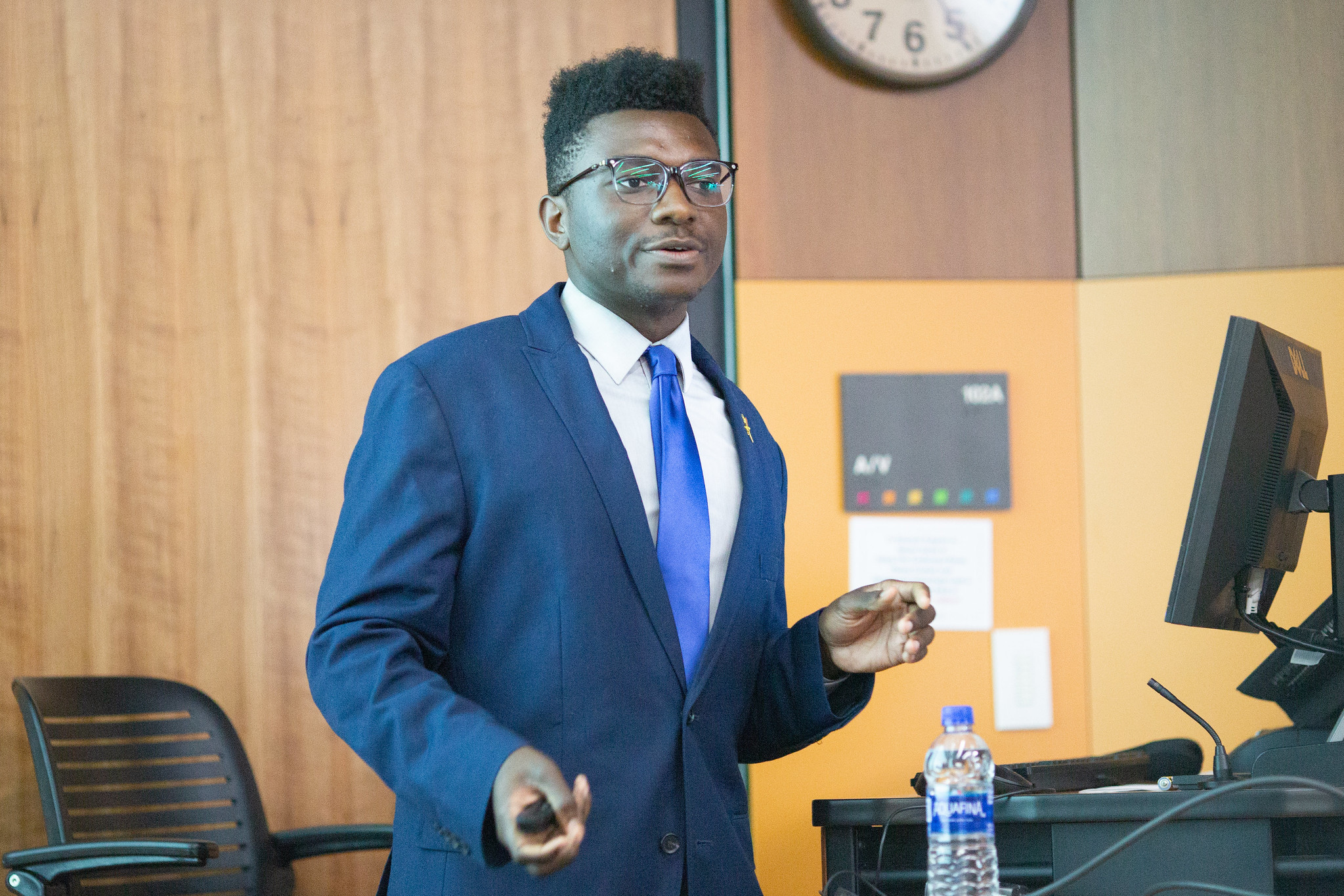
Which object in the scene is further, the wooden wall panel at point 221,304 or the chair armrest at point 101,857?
the wooden wall panel at point 221,304

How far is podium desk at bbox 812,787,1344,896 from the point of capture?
1166 mm

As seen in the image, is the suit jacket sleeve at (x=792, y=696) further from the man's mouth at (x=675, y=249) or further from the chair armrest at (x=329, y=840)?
the chair armrest at (x=329, y=840)

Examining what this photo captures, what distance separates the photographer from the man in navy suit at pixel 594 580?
3.98 feet

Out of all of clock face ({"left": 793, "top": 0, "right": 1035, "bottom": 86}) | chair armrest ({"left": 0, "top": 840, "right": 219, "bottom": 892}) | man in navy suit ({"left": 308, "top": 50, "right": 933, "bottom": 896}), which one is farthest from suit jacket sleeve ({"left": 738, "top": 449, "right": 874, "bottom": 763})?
clock face ({"left": 793, "top": 0, "right": 1035, "bottom": 86})

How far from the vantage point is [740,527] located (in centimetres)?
150

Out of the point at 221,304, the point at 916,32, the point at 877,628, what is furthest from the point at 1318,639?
the point at 221,304

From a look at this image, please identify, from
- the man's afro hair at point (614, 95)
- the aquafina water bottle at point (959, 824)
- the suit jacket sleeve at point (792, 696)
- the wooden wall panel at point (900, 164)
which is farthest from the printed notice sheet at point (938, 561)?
the aquafina water bottle at point (959, 824)

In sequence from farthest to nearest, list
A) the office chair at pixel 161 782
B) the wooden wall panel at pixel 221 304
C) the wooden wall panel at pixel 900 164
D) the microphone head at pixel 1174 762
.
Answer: the wooden wall panel at pixel 900 164
the wooden wall panel at pixel 221 304
the office chair at pixel 161 782
the microphone head at pixel 1174 762

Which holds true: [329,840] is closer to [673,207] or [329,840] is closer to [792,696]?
[792,696]

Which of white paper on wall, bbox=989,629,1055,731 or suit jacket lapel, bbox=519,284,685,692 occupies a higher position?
suit jacket lapel, bbox=519,284,685,692

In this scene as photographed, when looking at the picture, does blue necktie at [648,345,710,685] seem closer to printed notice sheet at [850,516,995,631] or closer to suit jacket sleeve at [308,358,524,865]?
suit jacket sleeve at [308,358,524,865]

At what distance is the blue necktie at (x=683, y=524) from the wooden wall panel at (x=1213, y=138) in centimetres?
159

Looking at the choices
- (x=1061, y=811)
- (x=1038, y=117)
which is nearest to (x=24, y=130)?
(x=1038, y=117)

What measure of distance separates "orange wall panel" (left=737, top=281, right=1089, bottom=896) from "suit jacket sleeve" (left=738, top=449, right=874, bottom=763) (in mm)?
982
